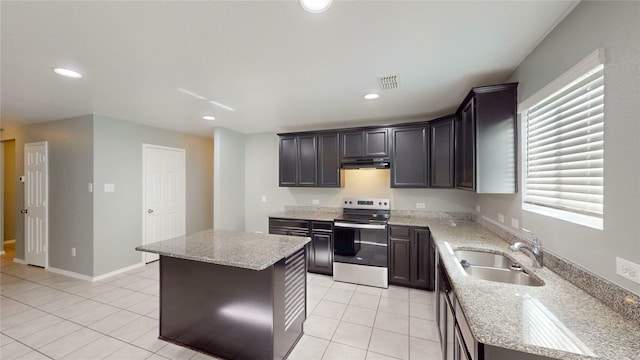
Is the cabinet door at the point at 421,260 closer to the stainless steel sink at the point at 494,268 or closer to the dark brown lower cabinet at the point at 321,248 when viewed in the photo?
the stainless steel sink at the point at 494,268

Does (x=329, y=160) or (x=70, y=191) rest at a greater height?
(x=329, y=160)

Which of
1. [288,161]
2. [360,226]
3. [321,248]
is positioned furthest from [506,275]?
[288,161]

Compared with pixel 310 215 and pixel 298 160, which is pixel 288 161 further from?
pixel 310 215

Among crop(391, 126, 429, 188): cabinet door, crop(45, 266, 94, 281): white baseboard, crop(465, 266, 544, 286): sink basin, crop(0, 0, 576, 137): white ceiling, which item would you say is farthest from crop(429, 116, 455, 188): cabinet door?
crop(45, 266, 94, 281): white baseboard

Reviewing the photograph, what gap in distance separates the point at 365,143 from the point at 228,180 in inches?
102

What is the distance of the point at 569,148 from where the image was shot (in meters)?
1.49

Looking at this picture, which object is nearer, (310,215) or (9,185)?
(310,215)

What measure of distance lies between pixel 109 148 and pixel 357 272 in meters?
4.24

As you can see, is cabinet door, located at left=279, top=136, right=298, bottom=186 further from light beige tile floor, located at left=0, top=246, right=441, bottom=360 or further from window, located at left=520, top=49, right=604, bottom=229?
window, located at left=520, top=49, right=604, bottom=229

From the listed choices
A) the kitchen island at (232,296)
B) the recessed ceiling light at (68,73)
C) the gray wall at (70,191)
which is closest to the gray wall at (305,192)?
the kitchen island at (232,296)

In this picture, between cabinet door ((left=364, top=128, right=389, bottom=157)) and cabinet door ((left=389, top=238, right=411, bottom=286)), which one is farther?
cabinet door ((left=364, top=128, right=389, bottom=157))

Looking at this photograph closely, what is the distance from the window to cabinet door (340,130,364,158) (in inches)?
83.3

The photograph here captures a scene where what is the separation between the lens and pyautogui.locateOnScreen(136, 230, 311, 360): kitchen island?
6.07 ft

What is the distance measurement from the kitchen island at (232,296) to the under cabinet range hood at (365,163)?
6.11 feet
